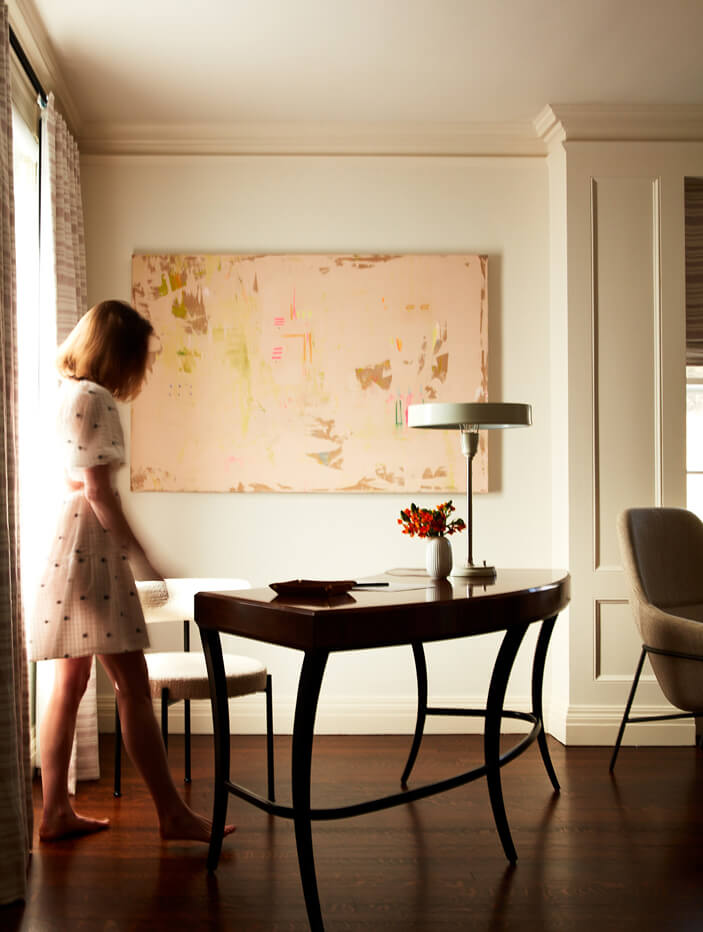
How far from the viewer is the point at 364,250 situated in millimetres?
4328

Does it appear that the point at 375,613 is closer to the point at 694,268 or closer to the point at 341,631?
the point at 341,631

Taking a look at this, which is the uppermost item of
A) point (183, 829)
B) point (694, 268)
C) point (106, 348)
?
point (694, 268)

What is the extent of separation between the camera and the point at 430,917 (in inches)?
89.2

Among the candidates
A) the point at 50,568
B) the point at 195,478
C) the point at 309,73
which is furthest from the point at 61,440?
the point at 309,73

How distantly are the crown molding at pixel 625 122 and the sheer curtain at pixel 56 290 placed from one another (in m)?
2.29

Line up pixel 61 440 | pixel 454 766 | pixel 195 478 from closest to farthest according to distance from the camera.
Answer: pixel 61 440
pixel 454 766
pixel 195 478

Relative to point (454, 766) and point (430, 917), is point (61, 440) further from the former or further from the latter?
point (454, 766)

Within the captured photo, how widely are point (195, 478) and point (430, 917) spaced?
8.11 ft

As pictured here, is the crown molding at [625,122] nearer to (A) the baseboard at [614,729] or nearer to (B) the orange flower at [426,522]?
(B) the orange flower at [426,522]

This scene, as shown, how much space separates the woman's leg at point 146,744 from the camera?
2.68 metres

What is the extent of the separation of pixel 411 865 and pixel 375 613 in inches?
36.0

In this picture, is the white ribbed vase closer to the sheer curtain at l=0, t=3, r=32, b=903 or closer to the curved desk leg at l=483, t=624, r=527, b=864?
the curved desk leg at l=483, t=624, r=527, b=864

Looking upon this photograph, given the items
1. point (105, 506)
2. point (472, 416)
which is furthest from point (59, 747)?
point (472, 416)

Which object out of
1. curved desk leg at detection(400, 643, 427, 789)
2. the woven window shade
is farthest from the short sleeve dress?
the woven window shade
